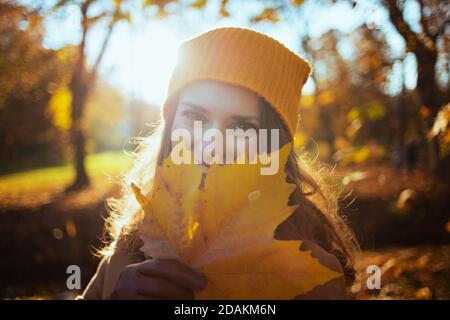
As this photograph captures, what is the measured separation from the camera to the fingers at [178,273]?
75cm

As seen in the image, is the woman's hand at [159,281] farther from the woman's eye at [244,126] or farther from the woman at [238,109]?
the woman's eye at [244,126]

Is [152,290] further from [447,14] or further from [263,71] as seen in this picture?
[447,14]

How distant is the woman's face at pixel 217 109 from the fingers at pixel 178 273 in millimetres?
509

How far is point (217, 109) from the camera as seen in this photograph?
1275mm

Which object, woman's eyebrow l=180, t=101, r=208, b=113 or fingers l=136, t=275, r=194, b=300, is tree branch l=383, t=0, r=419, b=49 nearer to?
woman's eyebrow l=180, t=101, r=208, b=113

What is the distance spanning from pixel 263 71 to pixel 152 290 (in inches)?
34.7

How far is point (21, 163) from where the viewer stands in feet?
88.3

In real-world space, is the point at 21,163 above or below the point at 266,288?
above

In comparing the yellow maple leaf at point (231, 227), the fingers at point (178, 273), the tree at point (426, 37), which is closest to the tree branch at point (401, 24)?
the tree at point (426, 37)

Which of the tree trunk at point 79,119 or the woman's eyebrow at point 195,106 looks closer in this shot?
the woman's eyebrow at point 195,106

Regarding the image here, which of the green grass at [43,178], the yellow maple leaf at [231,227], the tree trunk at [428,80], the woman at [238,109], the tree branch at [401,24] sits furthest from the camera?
the green grass at [43,178]

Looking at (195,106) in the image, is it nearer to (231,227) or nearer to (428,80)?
(231,227)

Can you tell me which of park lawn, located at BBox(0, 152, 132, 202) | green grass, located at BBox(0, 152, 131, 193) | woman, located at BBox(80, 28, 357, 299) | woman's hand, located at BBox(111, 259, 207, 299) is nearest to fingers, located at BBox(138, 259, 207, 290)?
woman's hand, located at BBox(111, 259, 207, 299)
